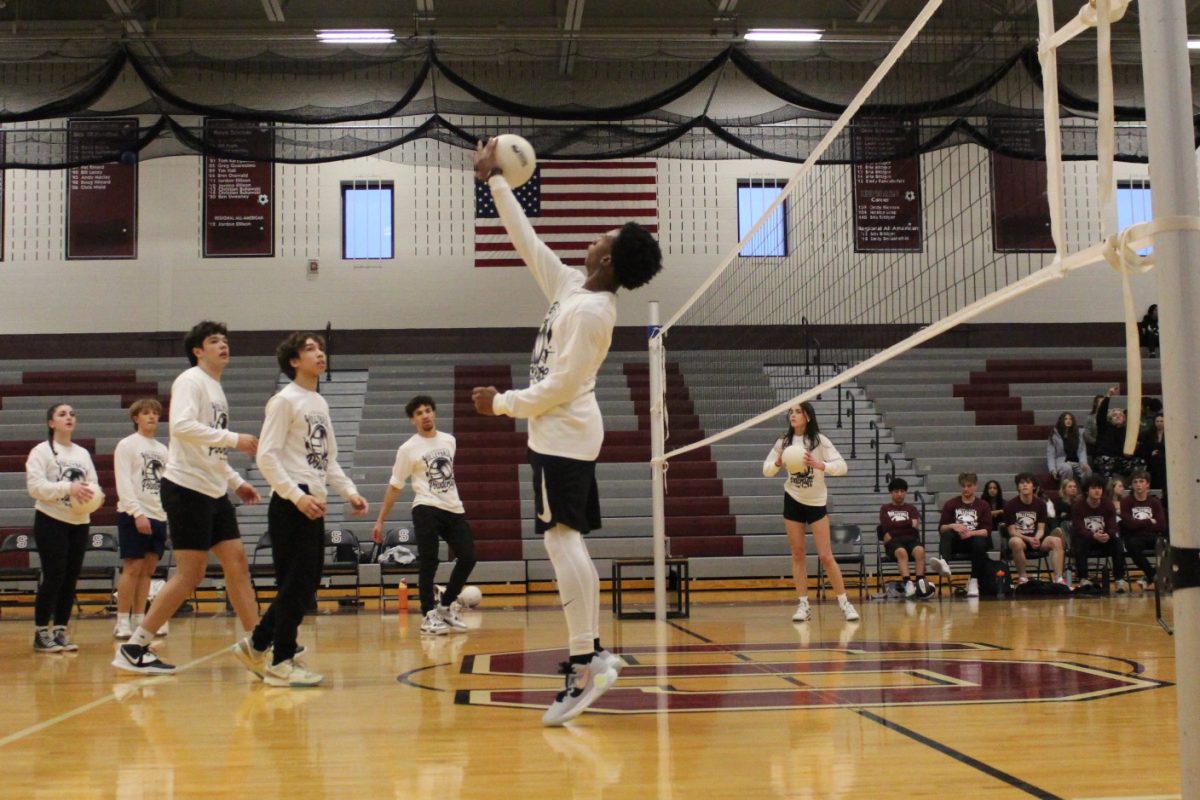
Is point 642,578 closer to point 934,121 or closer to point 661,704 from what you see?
point 934,121

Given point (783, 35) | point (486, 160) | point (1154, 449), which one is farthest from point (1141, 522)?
point (486, 160)

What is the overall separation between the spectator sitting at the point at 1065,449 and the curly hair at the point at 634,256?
1074 cm

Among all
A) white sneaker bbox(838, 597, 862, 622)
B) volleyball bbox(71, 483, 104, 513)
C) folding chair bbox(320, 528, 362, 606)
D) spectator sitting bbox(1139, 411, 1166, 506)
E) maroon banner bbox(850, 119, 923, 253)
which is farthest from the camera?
maroon banner bbox(850, 119, 923, 253)

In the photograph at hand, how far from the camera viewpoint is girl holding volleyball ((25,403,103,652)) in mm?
7297

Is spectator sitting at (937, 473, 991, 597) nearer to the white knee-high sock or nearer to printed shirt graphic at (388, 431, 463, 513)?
printed shirt graphic at (388, 431, 463, 513)

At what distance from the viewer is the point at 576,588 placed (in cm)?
419

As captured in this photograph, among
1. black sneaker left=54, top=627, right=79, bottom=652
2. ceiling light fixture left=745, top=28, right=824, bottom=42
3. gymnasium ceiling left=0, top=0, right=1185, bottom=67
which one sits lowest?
black sneaker left=54, top=627, right=79, bottom=652

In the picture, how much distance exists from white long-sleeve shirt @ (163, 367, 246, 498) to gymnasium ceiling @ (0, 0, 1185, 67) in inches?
437

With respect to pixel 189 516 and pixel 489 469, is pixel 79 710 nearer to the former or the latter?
pixel 189 516

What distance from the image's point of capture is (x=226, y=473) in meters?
5.79

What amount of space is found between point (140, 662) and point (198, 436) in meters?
1.29

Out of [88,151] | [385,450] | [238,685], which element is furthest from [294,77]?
[238,685]

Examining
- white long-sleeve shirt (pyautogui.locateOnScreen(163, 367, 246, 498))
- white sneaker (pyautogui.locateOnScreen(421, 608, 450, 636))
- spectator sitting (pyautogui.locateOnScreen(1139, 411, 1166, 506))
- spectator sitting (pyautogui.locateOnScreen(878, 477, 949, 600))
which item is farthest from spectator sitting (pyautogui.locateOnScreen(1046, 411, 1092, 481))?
white long-sleeve shirt (pyautogui.locateOnScreen(163, 367, 246, 498))

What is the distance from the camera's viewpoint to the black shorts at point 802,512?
8625 mm
